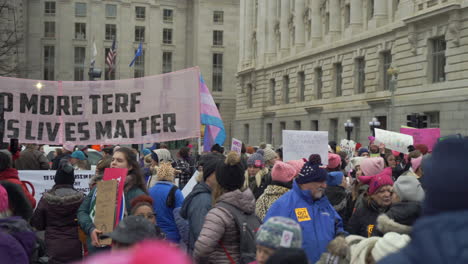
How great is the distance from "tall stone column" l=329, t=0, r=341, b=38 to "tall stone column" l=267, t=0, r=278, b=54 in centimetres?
1110

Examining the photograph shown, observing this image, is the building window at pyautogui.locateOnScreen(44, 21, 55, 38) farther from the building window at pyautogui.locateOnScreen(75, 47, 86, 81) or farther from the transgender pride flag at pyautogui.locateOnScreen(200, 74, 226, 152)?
the transgender pride flag at pyautogui.locateOnScreen(200, 74, 226, 152)

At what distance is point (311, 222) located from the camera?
18.6 feet

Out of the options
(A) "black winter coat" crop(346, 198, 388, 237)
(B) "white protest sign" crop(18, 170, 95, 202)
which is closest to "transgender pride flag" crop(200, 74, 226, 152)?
(B) "white protest sign" crop(18, 170, 95, 202)

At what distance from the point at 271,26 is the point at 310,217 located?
1938 inches

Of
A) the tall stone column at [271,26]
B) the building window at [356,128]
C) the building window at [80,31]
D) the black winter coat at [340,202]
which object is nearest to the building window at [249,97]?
the tall stone column at [271,26]

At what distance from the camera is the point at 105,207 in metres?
6.14

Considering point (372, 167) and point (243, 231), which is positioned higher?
point (372, 167)

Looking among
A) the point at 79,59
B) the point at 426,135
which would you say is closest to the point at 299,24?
the point at 426,135

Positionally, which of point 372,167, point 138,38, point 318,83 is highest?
point 138,38

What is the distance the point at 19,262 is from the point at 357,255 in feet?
7.36

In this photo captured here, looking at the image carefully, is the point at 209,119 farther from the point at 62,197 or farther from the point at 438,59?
the point at 438,59

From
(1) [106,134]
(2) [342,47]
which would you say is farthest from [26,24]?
(1) [106,134]

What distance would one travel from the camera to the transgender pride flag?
11.4 meters

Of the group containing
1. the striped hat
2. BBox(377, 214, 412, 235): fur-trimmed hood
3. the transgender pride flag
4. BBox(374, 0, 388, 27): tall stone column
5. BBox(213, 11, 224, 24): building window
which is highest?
BBox(213, 11, 224, 24): building window
